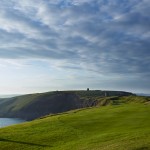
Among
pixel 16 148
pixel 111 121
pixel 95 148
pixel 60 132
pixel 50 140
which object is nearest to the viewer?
pixel 95 148

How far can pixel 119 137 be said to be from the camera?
1500 inches

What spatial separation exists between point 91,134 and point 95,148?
10.8 meters

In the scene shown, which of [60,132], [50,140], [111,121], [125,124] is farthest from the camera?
[111,121]

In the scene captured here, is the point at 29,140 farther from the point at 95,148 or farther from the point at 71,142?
the point at 95,148

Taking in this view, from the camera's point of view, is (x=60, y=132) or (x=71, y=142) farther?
(x=60, y=132)

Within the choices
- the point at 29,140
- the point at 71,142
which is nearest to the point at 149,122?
the point at 71,142

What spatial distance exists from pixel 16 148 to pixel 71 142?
6.34 metres

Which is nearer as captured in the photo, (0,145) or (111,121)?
(0,145)

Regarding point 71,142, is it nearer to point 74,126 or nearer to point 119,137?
point 119,137

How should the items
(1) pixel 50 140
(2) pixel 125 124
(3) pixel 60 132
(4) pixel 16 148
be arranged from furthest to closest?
(2) pixel 125 124
(3) pixel 60 132
(1) pixel 50 140
(4) pixel 16 148

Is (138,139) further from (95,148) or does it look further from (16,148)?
(16,148)

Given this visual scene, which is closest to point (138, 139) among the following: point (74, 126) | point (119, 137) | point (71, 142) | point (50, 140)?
point (119, 137)

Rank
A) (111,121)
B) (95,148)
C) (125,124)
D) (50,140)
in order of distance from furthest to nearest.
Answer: (111,121) → (125,124) → (50,140) → (95,148)

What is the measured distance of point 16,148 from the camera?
A: 37.9m
